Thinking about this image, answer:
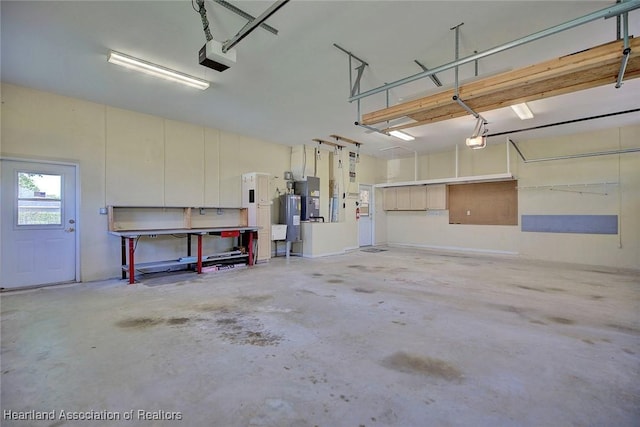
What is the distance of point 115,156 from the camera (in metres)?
5.31

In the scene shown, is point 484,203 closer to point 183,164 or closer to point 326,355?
point 326,355

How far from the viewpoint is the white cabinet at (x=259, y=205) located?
6832mm

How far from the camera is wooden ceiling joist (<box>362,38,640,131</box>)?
2656 millimetres

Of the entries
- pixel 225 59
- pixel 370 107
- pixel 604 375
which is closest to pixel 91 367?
pixel 225 59

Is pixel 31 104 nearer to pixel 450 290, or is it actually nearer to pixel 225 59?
pixel 225 59

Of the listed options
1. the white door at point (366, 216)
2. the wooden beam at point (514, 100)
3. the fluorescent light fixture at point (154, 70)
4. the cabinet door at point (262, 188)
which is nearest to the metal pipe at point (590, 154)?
the wooden beam at point (514, 100)

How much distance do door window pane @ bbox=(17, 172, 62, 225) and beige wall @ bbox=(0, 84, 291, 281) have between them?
0.30 m

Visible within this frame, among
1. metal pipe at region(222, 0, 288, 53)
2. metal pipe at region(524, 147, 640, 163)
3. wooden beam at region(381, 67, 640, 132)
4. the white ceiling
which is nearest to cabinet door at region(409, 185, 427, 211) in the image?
metal pipe at region(524, 147, 640, 163)

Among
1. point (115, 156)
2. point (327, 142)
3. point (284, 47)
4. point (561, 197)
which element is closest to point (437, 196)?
point (561, 197)

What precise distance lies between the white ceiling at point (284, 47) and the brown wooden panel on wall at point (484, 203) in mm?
2984

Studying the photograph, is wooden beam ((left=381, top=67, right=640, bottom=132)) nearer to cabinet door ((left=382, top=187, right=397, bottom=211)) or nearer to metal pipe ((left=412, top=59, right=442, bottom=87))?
metal pipe ((left=412, top=59, right=442, bottom=87))

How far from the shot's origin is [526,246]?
7.70 meters

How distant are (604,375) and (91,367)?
12.8 ft

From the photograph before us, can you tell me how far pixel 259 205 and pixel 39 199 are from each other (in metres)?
3.77
